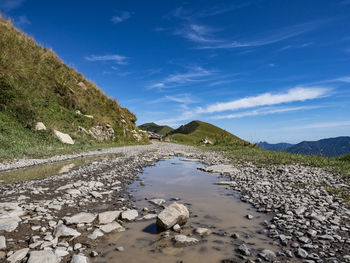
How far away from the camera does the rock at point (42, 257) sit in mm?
3492

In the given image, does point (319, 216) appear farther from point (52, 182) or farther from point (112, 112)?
point (112, 112)

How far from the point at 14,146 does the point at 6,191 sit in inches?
411

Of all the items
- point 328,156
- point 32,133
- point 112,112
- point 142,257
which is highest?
point 112,112

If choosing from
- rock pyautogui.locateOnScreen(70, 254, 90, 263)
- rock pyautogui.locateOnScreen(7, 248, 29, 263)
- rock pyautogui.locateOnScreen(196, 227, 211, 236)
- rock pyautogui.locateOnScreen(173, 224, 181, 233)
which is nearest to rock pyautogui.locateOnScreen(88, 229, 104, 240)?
rock pyautogui.locateOnScreen(70, 254, 90, 263)

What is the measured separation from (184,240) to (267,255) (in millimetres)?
1624

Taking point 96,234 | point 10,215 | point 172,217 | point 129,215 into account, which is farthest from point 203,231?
point 10,215

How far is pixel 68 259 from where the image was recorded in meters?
3.71

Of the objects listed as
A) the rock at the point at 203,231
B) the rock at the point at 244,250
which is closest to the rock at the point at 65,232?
the rock at the point at 203,231

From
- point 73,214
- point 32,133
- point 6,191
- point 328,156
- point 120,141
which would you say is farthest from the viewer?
point 120,141

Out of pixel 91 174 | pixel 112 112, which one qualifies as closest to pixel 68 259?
pixel 91 174

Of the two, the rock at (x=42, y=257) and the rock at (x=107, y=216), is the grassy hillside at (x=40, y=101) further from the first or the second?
the rock at (x=42, y=257)

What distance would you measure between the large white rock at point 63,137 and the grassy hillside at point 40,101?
592 millimetres

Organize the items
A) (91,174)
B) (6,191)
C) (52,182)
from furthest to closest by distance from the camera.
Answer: (91,174) < (52,182) < (6,191)

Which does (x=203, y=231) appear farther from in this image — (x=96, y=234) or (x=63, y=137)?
(x=63, y=137)
